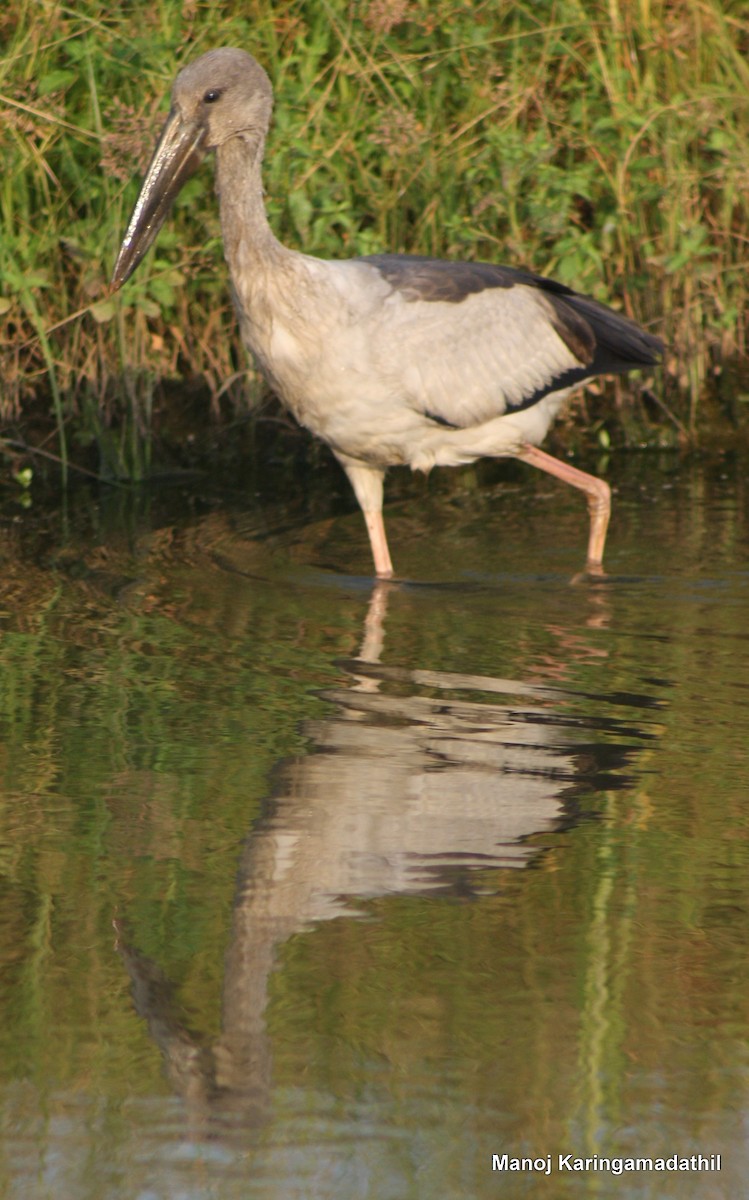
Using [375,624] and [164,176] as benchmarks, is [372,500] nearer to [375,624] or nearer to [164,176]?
[375,624]

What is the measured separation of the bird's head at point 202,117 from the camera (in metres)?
5.38

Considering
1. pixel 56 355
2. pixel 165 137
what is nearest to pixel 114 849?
pixel 165 137

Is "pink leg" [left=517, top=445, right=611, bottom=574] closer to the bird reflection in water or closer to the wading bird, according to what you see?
the wading bird

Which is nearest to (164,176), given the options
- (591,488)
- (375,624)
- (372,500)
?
(372,500)

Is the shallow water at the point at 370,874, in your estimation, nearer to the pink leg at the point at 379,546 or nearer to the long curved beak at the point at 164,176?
the pink leg at the point at 379,546

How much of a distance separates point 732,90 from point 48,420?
123 inches

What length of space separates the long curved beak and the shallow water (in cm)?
102

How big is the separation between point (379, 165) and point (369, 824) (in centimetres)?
418

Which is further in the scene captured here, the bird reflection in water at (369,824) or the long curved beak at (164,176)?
the long curved beak at (164,176)

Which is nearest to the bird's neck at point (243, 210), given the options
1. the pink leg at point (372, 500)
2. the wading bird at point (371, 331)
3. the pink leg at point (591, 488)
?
the wading bird at point (371, 331)

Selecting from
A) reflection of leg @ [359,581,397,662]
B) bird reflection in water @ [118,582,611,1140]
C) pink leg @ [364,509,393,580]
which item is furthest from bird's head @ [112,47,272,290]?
bird reflection in water @ [118,582,611,1140]

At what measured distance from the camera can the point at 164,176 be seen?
546 cm

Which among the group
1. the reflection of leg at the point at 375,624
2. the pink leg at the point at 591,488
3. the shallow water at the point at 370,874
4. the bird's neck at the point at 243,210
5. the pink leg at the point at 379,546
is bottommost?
the shallow water at the point at 370,874

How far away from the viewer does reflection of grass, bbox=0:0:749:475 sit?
22.2ft
